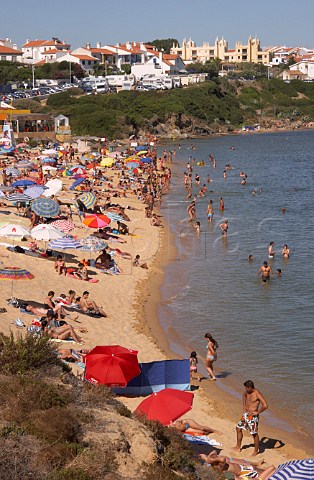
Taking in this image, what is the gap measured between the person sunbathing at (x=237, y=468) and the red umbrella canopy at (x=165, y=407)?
824 mm

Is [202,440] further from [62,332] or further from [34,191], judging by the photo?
[34,191]

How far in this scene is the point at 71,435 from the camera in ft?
25.5

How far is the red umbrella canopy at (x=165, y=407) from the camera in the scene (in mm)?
10406

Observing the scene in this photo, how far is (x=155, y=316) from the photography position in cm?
1839

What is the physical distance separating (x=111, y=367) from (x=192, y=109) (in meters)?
90.3

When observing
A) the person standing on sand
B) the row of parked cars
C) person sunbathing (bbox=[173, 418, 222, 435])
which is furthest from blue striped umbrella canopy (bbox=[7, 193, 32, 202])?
the row of parked cars

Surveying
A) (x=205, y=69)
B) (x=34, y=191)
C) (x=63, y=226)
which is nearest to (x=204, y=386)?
(x=63, y=226)

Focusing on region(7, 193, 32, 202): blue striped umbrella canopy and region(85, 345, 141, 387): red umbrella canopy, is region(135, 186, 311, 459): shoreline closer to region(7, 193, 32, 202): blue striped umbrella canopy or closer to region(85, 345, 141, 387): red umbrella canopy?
region(85, 345, 141, 387): red umbrella canopy

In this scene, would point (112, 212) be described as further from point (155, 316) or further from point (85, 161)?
point (85, 161)

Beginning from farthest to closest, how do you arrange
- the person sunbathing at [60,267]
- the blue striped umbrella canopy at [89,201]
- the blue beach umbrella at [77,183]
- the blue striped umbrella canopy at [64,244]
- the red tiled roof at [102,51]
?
the red tiled roof at [102,51]
the blue beach umbrella at [77,183]
the blue striped umbrella canopy at [89,201]
the blue striped umbrella canopy at [64,244]
the person sunbathing at [60,267]

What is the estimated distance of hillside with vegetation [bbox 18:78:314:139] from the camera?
86625mm

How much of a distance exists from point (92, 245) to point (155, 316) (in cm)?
469

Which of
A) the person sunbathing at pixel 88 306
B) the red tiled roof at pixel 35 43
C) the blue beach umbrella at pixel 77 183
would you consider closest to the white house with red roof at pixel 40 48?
the red tiled roof at pixel 35 43

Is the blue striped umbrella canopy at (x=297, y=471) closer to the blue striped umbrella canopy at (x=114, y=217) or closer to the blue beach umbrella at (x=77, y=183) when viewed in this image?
the blue striped umbrella canopy at (x=114, y=217)
